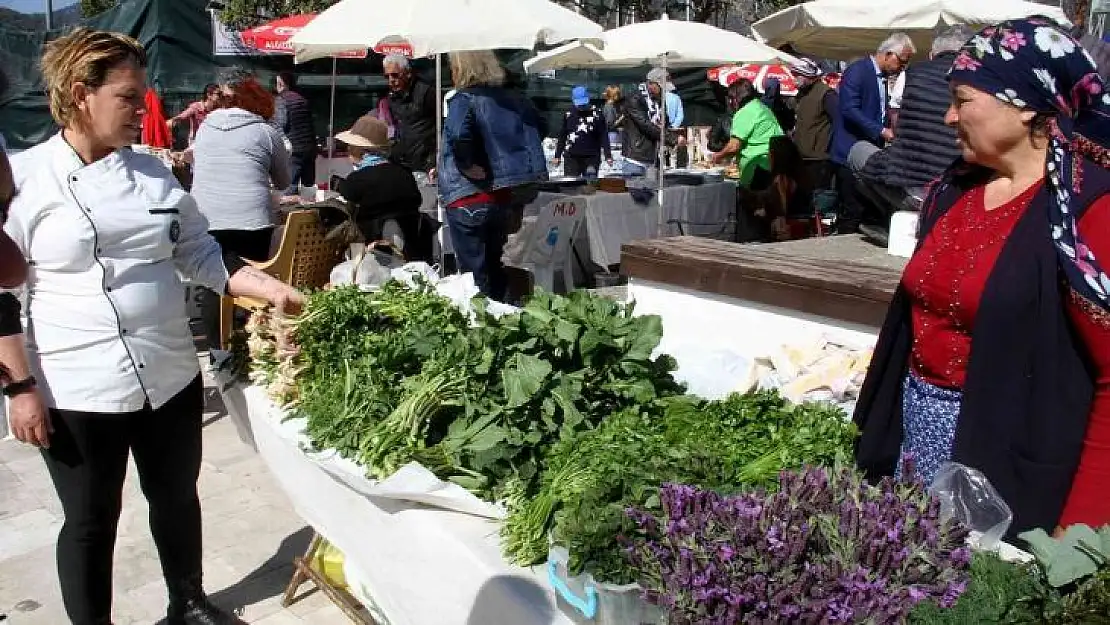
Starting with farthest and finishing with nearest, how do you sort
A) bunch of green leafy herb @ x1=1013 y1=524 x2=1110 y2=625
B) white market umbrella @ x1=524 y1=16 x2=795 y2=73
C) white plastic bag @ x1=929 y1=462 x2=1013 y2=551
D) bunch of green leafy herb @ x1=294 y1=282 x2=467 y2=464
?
white market umbrella @ x1=524 y1=16 x2=795 y2=73 → bunch of green leafy herb @ x1=294 y1=282 x2=467 y2=464 → white plastic bag @ x1=929 y1=462 x2=1013 y2=551 → bunch of green leafy herb @ x1=1013 y1=524 x2=1110 y2=625

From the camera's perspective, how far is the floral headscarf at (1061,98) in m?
1.81

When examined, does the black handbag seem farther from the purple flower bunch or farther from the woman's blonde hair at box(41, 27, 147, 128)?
the purple flower bunch

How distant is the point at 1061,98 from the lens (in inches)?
73.0

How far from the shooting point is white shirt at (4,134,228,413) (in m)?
2.59

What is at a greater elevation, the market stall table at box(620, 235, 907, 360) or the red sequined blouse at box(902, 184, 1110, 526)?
the red sequined blouse at box(902, 184, 1110, 526)

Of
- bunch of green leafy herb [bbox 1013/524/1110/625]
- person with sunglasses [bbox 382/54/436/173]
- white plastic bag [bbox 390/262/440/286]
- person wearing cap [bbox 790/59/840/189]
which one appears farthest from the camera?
person wearing cap [bbox 790/59/840/189]

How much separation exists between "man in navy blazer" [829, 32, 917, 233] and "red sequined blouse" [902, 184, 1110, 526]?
16.3 feet

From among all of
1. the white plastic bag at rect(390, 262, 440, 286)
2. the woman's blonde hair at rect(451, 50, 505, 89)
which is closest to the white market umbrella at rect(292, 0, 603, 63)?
the woman's blonde hair at rect(451, 50, 505, 89)

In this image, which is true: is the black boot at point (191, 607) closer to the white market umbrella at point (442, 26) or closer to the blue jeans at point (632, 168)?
the white market umbrella at point (442, 26)

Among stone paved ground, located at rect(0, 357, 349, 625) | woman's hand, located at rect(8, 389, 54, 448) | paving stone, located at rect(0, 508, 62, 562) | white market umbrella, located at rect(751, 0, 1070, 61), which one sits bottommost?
paving stone, located at rect(0, 508, 62, 562)

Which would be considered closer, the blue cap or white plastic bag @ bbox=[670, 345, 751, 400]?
white plastic bag @ bbox=[670, 345, 751, 400]

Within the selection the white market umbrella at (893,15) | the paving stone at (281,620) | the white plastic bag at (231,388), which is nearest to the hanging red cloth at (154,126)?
the white market umbrella at (893,15)

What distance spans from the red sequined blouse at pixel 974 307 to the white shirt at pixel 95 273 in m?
1.98

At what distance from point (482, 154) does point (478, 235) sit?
522 millimetres
